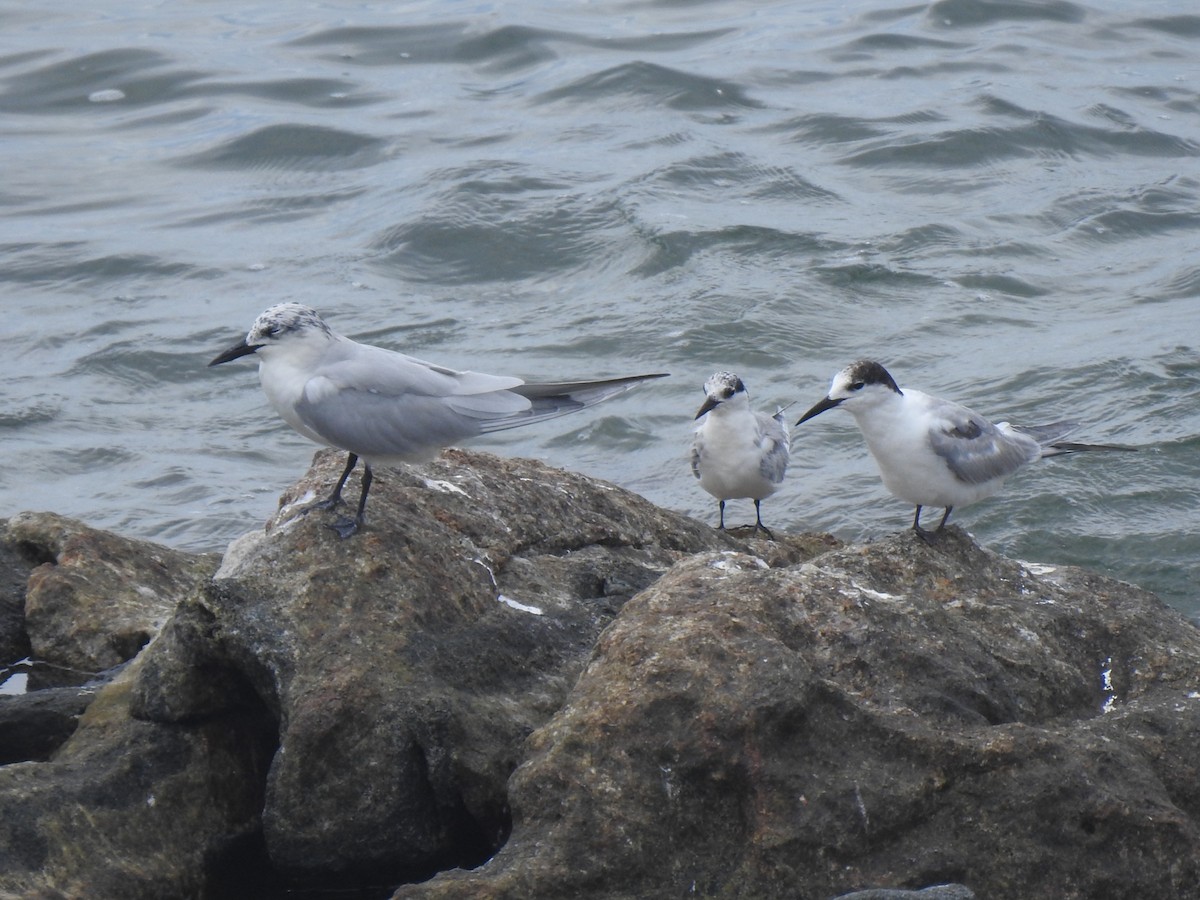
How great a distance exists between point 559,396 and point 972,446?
69.5 inches

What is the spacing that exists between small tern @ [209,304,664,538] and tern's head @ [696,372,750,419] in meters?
2.52

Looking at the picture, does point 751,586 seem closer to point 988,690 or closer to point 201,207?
point 988,690

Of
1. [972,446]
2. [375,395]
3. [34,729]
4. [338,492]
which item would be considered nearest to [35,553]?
[34,729]

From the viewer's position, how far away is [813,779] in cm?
386

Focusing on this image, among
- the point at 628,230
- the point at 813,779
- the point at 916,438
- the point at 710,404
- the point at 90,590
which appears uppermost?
the point at 813,779

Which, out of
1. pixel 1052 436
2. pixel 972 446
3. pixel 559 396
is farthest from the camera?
pixel 1052 436

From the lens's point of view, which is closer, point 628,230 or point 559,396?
point 559,396

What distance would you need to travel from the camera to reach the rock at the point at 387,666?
4.29 meters

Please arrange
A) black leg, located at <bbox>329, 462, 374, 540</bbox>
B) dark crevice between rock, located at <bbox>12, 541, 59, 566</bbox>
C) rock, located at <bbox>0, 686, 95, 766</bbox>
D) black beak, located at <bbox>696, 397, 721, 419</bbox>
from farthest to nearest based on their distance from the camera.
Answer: black beak, located at <bbox>696, 397, 721, 419</bbox>, dark crevice between rock, located at <bbox>12, 541, 59, 566</bbox>, rock, located at <bbox>0, 686, 95, 766</bbox>, black leg, located at <bbox>329, 462, 374, 540</bbox>

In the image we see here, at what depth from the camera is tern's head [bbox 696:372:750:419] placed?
7938 millimetres

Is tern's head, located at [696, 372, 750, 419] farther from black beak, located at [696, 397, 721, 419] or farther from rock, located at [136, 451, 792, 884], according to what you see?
rock, located at [136, 451, 792, 884]

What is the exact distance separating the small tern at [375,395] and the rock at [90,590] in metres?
0.95

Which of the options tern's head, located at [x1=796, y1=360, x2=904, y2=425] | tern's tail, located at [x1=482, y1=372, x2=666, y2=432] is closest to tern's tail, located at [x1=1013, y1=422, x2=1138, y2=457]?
tern's head, located at [x1=796, y1=360, x2=904, y2=425]

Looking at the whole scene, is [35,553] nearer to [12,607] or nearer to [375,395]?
[12,607]
